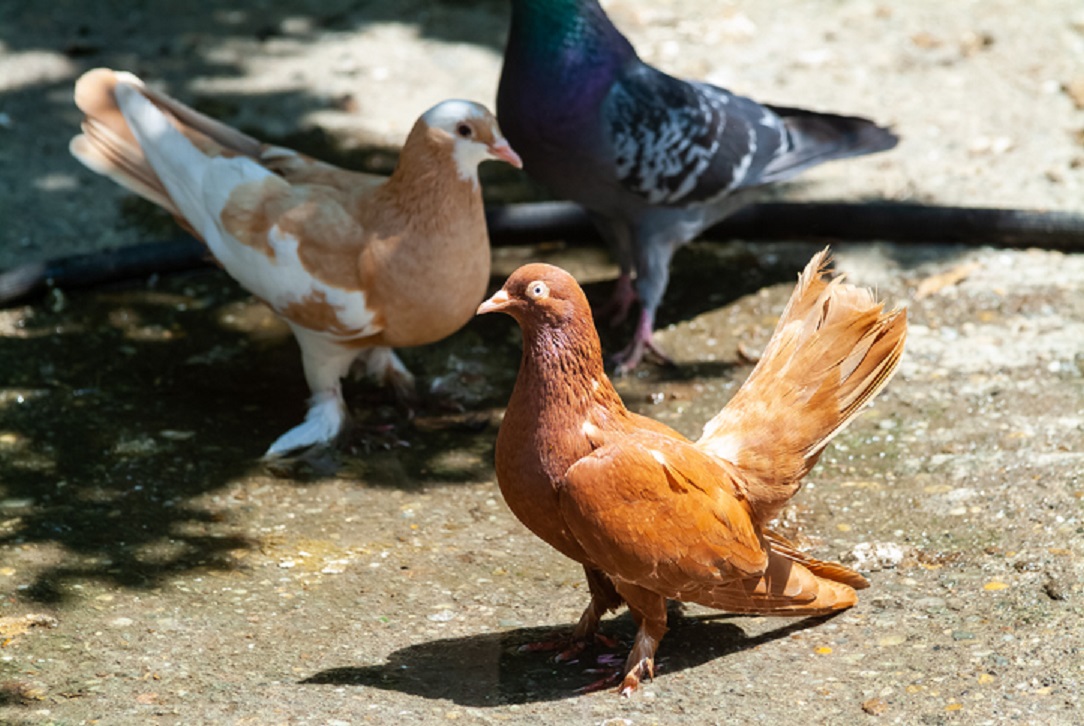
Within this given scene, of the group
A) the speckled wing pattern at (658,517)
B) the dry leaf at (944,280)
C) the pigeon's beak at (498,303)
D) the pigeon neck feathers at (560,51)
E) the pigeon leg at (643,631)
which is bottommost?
the pigeon leg at (643,631)

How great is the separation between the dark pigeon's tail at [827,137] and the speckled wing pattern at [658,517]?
3043mm

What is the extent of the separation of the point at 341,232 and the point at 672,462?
6.26ft

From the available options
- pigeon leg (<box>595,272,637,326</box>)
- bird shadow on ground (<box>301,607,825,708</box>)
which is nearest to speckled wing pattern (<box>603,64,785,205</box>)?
pigeon leg (<box>595,272,637,326</box>)

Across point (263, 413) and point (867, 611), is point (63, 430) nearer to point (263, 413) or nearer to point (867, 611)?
point (263, 413)

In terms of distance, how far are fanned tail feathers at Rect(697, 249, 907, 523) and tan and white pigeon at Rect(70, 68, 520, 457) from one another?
4.75 feet

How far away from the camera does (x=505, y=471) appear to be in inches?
141

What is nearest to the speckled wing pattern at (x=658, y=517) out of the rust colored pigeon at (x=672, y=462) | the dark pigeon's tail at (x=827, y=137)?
the rust colored pigeon at (x=672, y=462)

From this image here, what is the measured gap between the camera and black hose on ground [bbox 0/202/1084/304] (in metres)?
6.21

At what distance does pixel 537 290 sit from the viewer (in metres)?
3.45

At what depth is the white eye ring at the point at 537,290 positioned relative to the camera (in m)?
3.45

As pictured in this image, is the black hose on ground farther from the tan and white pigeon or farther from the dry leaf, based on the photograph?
the tan and white pigeon

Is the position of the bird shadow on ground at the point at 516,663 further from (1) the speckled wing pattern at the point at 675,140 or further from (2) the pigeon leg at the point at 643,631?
(1) the speckled wing pattern at the point at 675,140

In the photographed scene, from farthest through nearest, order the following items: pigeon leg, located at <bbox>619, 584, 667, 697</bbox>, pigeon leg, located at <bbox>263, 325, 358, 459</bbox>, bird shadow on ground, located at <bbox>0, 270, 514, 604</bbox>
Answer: pigeon leg, located at <bbox>263, 325, 358, 459</bbox> < bird shadow on ground, located at <bbox>0, 270, 514, 604</bbox> < pigeon leg, located at <bbox>619, 584, 667, 697</bbox>

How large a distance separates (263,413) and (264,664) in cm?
185
